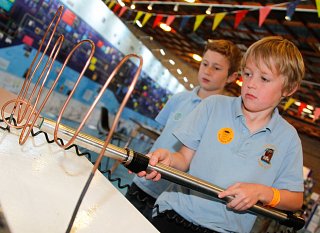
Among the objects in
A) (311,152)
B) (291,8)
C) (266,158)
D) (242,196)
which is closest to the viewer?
(242,196)

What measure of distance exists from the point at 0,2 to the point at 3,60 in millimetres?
655

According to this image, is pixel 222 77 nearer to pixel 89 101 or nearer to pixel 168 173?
pixel 168 173

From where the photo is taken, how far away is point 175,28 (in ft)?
30.1

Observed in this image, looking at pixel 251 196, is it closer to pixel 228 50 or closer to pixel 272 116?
pixel 272 116

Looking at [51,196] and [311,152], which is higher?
[311,152]

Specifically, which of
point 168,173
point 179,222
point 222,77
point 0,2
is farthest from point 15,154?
point 0,2

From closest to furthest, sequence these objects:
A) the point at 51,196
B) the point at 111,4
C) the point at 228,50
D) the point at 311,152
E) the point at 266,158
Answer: the point at 51,196
the point at 266,158
the point at 228,50
the point at 111,4
the point at 311,152

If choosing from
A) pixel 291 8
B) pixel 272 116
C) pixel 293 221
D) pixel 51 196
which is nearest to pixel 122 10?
pixel 291 8

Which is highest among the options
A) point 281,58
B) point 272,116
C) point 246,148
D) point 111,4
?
point 111,4

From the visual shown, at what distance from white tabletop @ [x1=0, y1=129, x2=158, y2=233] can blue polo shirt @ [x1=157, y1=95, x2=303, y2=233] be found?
0.47 m

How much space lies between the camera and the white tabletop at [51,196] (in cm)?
38

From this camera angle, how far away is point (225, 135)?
1.10 m

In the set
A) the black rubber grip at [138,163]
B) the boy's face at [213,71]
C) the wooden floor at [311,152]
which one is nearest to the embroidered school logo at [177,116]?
the boy's face at [213,71]

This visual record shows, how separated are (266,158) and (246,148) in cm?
8
